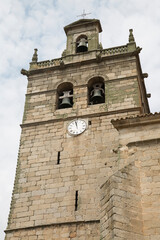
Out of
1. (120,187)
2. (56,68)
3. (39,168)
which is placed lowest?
(120,187)

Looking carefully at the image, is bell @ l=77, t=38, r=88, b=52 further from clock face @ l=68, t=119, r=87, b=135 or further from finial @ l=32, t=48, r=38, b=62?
clock face @ l=68, t=119, r=87, b=135

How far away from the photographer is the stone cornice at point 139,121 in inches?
382

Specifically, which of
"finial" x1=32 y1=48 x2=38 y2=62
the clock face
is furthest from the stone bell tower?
"finial" x1=32 y1=48 x2=38 y2=62

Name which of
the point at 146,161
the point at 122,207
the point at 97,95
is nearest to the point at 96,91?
the point at 97,95

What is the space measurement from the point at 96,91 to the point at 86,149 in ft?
8.62

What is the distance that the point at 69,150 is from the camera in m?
13.3

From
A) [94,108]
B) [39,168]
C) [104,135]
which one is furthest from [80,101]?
[39,168]

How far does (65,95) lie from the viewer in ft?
50.0

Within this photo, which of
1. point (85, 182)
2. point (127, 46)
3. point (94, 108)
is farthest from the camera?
point (127, 46)

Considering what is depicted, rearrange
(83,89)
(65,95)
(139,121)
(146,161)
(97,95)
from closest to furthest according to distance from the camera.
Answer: (146,161) → (139,121) → (97,95) → (83,89) → (65,95)

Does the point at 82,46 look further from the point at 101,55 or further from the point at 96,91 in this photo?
the point at 96,91

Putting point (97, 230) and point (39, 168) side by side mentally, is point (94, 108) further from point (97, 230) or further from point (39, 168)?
point (97, 230)

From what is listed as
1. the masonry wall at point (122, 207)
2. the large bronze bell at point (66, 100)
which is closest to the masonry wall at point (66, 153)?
the large bronze bell at point (66, 100)

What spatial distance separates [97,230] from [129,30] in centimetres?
879
